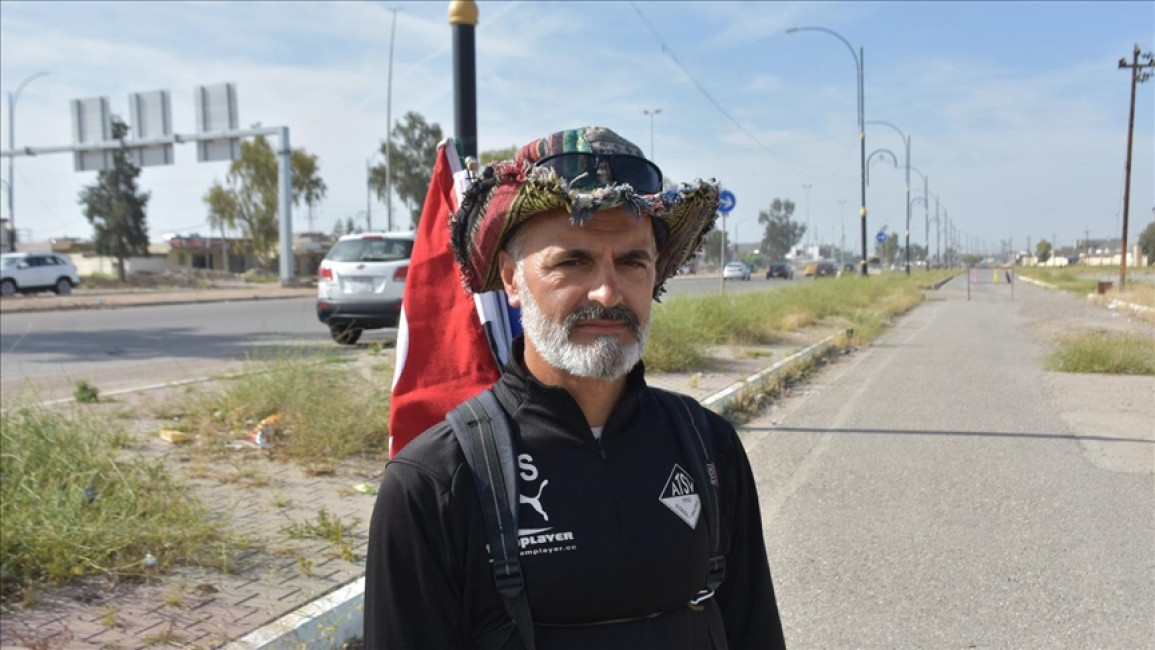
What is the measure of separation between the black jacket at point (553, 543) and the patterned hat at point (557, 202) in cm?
32

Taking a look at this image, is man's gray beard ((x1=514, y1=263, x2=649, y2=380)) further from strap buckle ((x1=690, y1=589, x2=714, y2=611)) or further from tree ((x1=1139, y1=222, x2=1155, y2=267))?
tree ((x1=1139, y1=222, x2=1155, y2=267))

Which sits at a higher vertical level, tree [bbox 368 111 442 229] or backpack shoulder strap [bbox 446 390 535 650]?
tree [bbox 368 111 442 229]

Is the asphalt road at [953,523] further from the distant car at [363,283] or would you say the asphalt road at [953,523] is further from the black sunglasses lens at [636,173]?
the distant car at [363,283]

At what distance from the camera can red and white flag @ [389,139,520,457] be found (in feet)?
8.42

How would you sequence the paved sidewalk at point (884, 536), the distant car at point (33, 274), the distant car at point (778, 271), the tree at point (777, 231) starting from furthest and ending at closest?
the tree at point (777, 231)
the distant car at point (778, 271)
the distant car at point (33, 274)
the paved sidewalk at point (884, 536)

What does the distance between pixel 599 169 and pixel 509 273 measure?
33 cm

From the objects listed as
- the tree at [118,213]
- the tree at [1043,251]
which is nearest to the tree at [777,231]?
the tree at [1043,251]

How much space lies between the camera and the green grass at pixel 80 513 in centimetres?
383

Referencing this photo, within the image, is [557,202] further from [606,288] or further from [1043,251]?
[1043,251]

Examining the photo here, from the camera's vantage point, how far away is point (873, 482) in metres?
6.29

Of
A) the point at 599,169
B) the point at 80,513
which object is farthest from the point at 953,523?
the point at 80,513

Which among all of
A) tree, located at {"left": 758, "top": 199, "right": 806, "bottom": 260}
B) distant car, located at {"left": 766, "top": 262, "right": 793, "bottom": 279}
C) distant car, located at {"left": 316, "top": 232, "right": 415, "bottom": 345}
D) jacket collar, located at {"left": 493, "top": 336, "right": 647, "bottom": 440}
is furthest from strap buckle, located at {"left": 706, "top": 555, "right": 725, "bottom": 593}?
tree, located at {"left": 758, "top": 199, "right": 806, "bottom": 260}

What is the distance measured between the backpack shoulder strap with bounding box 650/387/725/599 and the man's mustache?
19 centimetres

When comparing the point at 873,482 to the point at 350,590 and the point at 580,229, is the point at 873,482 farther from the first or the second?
the point at 580,229
